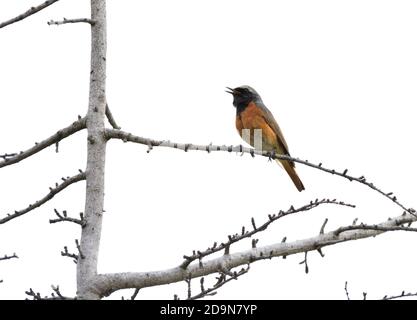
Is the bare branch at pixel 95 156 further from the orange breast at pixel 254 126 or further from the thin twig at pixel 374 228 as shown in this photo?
the orange breast at pixel 254 126

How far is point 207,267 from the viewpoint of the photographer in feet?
16.8

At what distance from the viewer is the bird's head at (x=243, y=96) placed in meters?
9.97

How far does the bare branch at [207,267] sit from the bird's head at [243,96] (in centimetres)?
475

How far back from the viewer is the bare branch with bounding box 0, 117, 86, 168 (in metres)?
5.65

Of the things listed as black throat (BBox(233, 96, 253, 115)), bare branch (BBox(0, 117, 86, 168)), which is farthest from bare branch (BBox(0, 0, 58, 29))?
black throat (BBox(233, 96, 253, 115))

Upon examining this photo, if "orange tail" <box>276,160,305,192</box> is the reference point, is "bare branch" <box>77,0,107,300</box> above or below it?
below

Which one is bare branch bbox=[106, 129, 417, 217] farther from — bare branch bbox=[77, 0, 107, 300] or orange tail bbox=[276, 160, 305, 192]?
orange tail bbox=[276, 160, 305, 192]

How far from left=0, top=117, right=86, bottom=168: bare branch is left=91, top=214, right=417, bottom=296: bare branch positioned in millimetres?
1071

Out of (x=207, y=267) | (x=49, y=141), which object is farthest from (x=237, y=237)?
(x=49, y=141)

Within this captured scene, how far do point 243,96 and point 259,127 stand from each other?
2.29 feet

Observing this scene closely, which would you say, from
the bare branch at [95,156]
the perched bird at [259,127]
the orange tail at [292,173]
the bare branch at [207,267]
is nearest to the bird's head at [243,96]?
the perched bird at [259,127]
